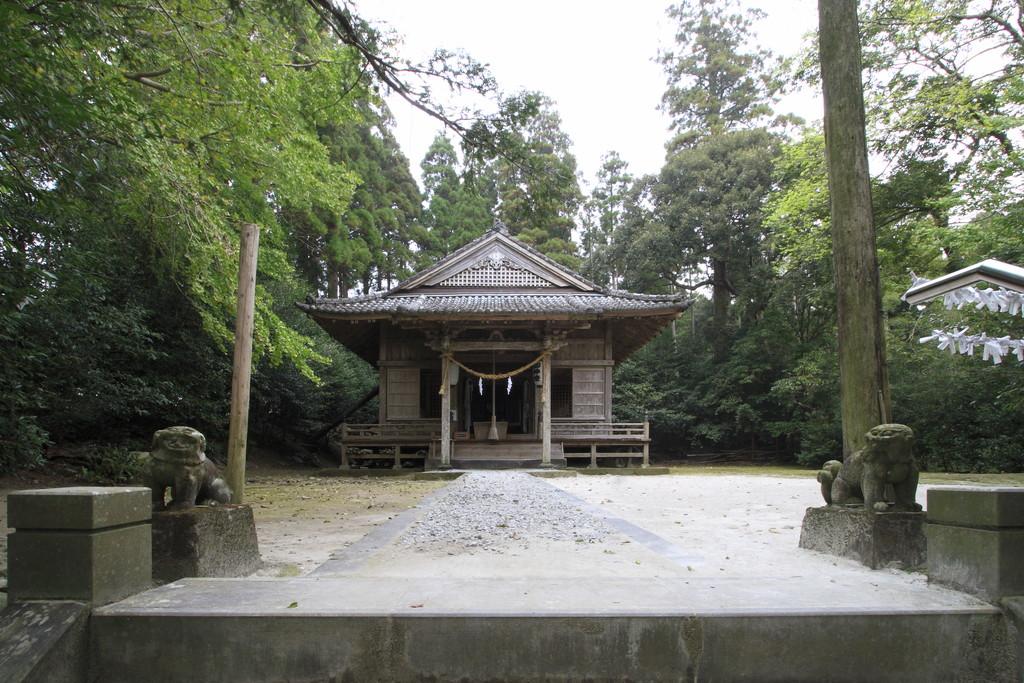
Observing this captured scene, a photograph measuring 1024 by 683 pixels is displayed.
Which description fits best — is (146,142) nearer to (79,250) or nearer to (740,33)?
(79,250)

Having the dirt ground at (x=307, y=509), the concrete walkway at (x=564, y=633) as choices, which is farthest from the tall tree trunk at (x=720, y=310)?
the concrete walkway at (x=564, y=633)

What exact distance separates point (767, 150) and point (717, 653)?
24.5 metres

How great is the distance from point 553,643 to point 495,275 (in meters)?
14.9

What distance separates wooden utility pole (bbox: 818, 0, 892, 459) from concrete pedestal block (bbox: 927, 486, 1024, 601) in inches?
53.1

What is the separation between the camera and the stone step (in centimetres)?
260

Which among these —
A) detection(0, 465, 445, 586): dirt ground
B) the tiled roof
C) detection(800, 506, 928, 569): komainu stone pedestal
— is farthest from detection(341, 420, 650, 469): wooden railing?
detection(800, 506, 928, 569): komainu stone pedestal

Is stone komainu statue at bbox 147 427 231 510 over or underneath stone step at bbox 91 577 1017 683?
over

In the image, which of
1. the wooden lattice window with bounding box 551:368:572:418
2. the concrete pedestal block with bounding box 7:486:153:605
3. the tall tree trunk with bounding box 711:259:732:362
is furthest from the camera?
the tall tree trunk with bounding box 711:259:732:362

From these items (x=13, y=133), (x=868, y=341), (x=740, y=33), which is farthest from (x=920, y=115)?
(x=740, y=33)

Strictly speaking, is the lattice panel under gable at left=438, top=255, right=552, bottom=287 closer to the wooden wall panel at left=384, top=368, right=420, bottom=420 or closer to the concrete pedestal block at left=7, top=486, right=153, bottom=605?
the wooden wall panel at left=384, top=368, right=420, bottom=420

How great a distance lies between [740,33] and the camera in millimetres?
28891

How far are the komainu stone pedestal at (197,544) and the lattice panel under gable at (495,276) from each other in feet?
44.3

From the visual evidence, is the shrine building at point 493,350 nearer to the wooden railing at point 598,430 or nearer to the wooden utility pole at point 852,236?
the wooden railing at point 598,430

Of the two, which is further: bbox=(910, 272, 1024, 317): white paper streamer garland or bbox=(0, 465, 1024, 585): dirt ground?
bbox=(0, 465, 1024, 585): dirt ground
